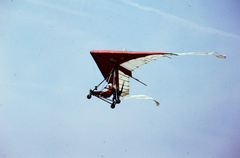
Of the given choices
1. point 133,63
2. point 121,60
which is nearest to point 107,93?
point 121,60

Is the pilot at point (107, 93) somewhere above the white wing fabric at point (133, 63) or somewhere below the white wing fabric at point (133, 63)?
below

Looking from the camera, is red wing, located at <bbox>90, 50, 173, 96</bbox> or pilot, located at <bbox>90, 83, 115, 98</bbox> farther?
pilot, located at <bbox>90, 83, 115, 98</bbox>

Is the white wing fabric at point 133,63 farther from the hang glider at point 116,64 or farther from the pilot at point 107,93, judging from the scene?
the pilot at point 107,93

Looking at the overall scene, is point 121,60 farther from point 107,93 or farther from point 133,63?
point 107,93

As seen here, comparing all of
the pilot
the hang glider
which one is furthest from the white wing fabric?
the pilot

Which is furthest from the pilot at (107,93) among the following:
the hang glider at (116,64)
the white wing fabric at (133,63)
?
the white wing fabric at (133,63)

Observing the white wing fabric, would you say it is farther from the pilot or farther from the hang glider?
the pilot

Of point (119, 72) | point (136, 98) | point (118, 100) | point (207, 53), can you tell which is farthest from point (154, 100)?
point (207, 53)

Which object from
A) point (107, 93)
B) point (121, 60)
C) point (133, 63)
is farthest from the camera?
point (133, 63)

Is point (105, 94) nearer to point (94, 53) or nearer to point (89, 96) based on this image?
point (89, 96)

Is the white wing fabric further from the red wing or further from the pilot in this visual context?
the pilot

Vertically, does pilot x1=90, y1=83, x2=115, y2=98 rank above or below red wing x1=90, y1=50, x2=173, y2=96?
below

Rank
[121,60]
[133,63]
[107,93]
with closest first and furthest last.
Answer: [107,93]
[121,60]
[133,63]

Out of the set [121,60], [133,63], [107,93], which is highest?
[121,60]
